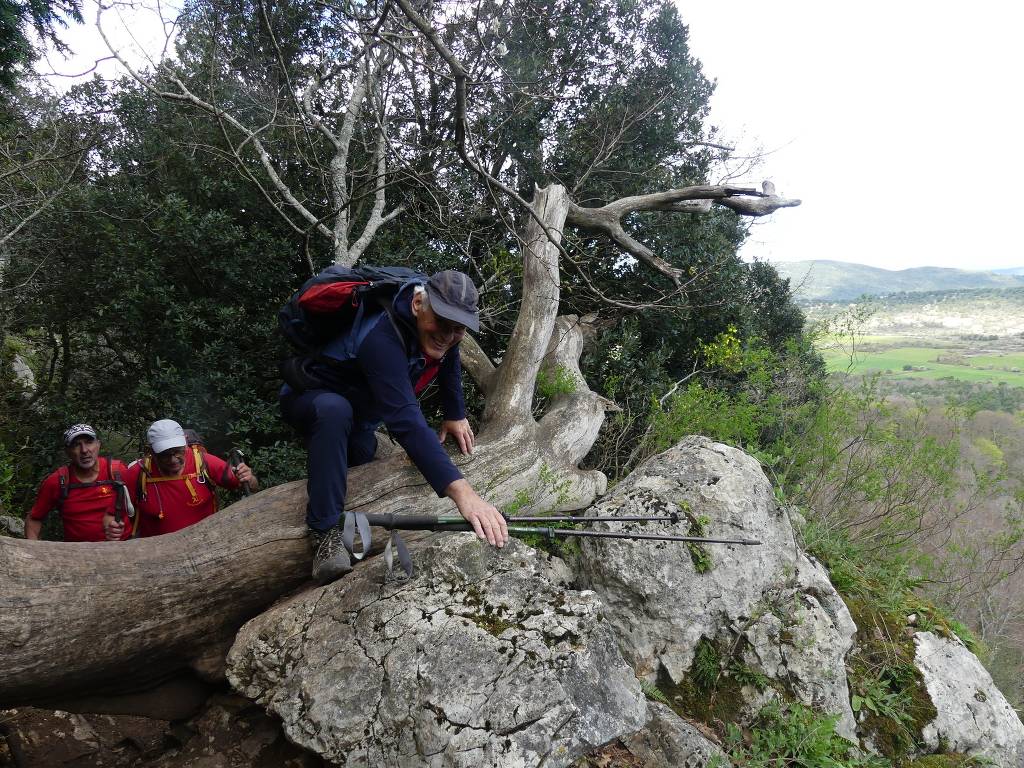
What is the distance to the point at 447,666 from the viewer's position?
2604 millimetres

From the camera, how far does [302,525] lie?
3359 millimetres

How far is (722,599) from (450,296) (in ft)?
8.16

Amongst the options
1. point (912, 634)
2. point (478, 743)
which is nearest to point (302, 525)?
point (478, 743)

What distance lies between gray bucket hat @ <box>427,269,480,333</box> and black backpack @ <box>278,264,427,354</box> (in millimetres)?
194

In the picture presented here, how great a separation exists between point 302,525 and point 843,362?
6.14m

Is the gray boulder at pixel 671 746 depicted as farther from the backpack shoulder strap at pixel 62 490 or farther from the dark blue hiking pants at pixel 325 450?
the backpack shoulder strap at pixel 62 490

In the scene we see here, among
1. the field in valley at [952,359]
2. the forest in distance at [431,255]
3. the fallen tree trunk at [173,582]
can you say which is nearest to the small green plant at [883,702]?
the forest in distance at [431,255]

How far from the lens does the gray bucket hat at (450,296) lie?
272 centimetres

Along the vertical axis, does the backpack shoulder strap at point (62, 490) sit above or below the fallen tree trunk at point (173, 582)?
above

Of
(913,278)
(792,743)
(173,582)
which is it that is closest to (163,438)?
(173,582)


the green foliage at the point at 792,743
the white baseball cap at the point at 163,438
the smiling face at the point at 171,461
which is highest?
the white baseball cap at the point at 163,438

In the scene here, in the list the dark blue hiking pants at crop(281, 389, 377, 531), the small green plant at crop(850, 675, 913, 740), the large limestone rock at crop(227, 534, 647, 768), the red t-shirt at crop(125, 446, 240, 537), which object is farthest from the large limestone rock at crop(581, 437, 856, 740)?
the red t-shirt at crop(125, 446, 240, 537)

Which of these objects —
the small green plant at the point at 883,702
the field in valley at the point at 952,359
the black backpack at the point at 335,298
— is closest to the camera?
the black backpack at the point at 335,298

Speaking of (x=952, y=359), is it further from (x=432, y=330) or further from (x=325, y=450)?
(x=325, y=450)
